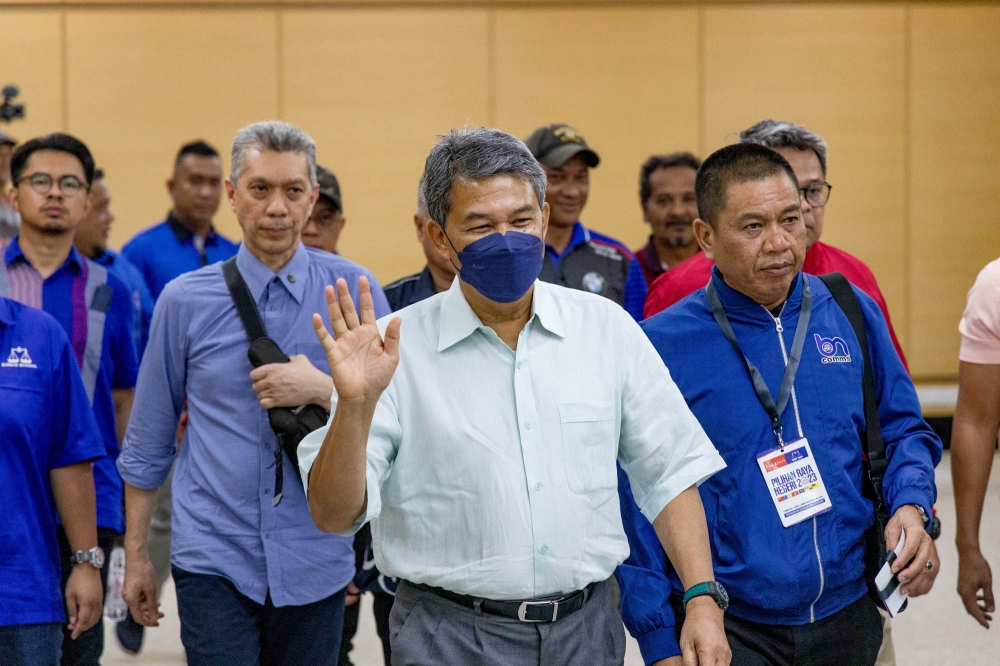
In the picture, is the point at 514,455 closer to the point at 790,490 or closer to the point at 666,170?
the point at 790,490

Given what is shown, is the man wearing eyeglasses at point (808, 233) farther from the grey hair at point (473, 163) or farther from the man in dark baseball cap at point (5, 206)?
the man in dark baseball cap at point (5, 206)

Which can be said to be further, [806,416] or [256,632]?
[256,632]

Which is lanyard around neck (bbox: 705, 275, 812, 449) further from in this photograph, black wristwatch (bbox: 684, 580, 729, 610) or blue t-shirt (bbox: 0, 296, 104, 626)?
blue t-shirt (bbox: 0, 296, 104, 626)

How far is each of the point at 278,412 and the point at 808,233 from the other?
1.54 meters

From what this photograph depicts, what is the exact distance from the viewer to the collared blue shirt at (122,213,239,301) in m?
5.59

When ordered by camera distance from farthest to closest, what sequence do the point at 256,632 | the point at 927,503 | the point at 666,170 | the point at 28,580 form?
the point at 666,170, the point at 256,632, the point at 28,580, the point at 927,503

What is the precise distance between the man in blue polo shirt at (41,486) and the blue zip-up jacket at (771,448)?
55.8 inches

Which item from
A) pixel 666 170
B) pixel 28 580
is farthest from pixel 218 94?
pixel 28 580

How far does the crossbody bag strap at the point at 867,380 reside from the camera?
2336 mm

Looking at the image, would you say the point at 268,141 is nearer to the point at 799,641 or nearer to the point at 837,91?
the point at 799,641

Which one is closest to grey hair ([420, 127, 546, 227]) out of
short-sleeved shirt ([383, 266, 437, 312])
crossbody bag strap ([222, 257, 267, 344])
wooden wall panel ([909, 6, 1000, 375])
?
crossbody bag strap ([222, 257, 267, 344])

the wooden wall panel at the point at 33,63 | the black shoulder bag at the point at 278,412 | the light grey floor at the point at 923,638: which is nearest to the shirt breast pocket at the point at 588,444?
the black shoulder bag at the point at 278,412

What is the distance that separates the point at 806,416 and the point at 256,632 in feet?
5.00

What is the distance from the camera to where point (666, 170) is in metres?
4.88
